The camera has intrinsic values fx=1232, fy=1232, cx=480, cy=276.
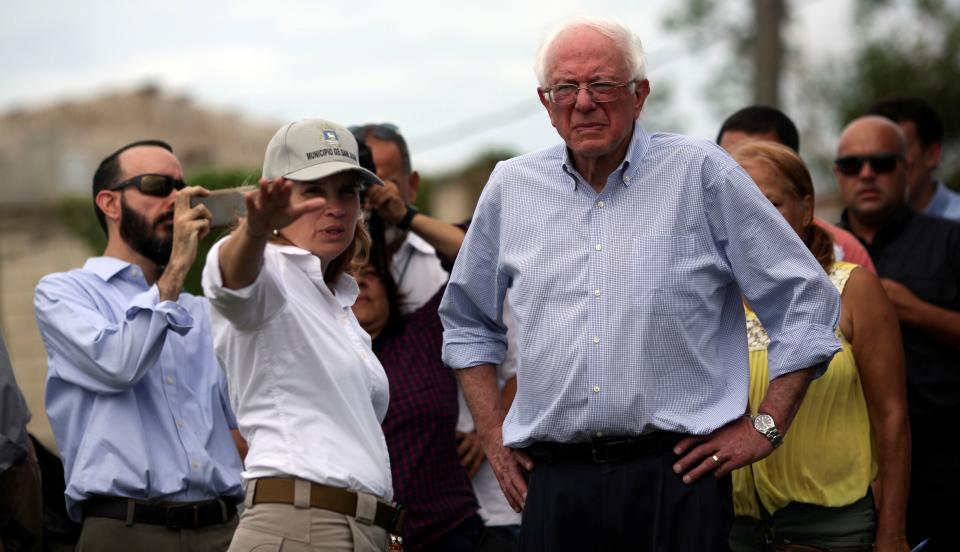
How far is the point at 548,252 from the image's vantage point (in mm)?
3797

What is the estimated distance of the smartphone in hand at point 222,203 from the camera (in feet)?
14.7

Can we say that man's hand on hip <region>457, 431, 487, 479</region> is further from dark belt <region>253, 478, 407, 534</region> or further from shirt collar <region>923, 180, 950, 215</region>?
shirt collar <region>923, 180, 950, 215</region>

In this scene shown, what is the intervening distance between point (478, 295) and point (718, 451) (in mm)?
982

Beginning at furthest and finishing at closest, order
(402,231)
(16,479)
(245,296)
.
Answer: (402,231) < (16,479) < (245,296)

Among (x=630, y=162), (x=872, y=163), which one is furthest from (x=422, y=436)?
(x=872, y=163)

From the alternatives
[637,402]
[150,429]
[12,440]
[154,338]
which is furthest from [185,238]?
[637,402]

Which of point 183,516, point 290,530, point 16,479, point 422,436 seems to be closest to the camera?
point 290,530

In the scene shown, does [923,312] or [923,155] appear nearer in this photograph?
[923,312]

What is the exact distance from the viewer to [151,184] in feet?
16.4

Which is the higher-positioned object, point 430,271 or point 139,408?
point 430,271

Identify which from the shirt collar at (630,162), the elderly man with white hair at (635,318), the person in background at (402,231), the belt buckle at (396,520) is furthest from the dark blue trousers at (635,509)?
the person in background at (402,231)

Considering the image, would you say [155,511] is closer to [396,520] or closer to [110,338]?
[110,338]

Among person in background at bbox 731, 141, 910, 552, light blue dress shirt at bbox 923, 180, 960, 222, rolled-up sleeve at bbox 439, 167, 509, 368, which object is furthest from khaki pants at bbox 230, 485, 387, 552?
light blue dress shirt at bbox 923, 180, 960, 222

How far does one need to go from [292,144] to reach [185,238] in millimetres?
1073
